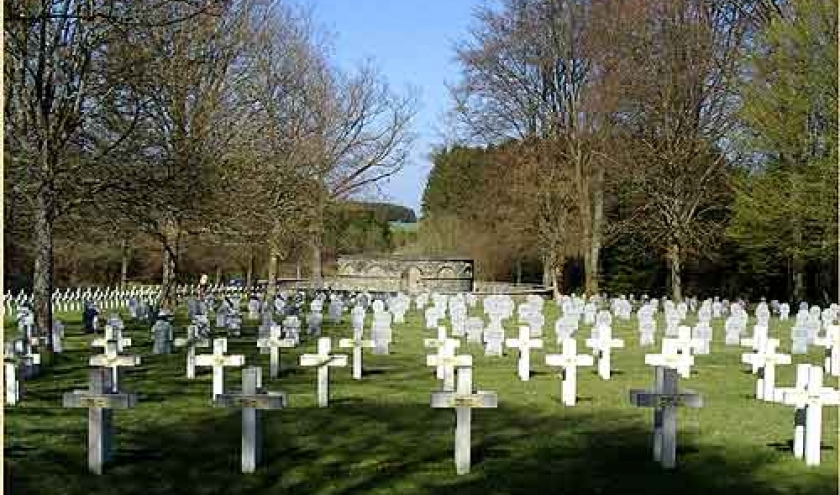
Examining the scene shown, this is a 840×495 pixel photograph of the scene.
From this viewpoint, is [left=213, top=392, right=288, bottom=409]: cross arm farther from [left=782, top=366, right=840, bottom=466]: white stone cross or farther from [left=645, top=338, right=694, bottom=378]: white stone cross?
[left=645, top=338, right=694, bottom=378]: white stone cross

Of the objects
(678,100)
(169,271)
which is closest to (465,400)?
(169,271)

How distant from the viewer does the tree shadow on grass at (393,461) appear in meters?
7.73

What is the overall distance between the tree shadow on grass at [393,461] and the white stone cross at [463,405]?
0.13 m

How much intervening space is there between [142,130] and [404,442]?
9779mm

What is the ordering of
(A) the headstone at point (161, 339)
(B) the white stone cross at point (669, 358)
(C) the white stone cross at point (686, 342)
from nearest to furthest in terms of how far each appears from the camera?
(B) the white stone cross at point (669, 358)
(C) the white stone cross at point (686, 342)
(A) the headstone at point (161, 339)

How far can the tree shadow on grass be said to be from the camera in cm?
773

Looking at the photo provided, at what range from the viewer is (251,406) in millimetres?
8289

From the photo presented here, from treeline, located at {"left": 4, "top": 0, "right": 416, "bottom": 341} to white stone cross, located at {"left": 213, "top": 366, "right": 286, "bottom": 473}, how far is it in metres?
3.46

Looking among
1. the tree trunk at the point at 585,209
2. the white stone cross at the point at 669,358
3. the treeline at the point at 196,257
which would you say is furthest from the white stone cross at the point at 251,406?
the tree trunk at the point at 585,209

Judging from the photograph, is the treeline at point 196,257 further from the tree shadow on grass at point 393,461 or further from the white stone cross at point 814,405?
the white stone cross at point 814,405

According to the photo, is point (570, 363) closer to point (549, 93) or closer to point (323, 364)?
point (323, 364)

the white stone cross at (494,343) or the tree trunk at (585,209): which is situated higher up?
the tree trunk at (585,209)

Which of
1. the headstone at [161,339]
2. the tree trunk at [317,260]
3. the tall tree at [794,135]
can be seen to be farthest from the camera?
the tree trunk at [317,260]

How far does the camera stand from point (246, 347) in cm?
1927
